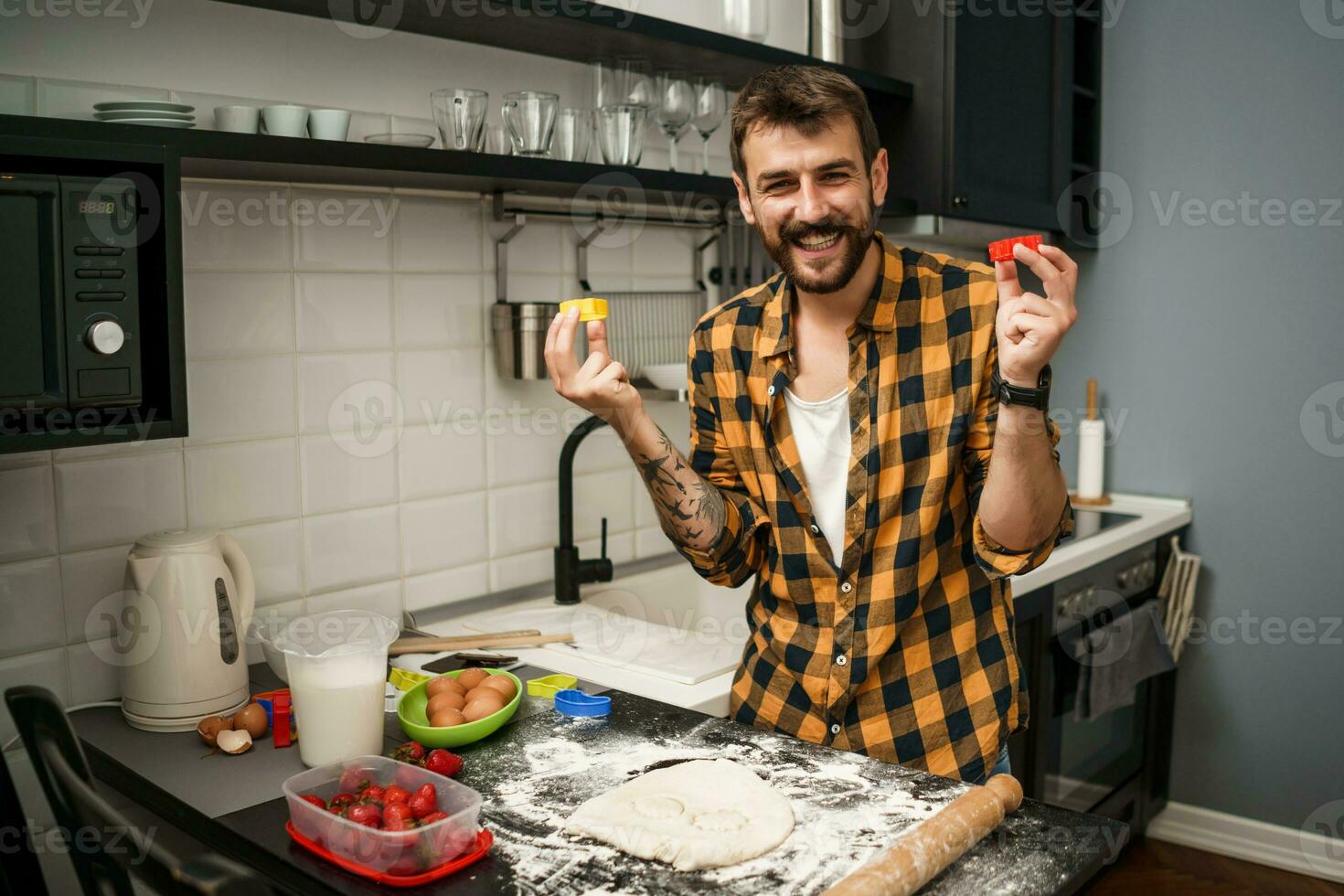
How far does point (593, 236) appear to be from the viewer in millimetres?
2133

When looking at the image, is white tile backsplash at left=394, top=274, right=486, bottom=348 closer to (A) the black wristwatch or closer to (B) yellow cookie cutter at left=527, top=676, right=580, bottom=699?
(B) yellow cookie cutter at left=527, top=676, right=580, bottom=699

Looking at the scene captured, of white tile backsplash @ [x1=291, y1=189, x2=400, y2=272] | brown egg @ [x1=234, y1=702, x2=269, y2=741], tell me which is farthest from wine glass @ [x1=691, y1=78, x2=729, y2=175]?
brown egg @ [x1=234, y1=702, x2=269, y2=741]

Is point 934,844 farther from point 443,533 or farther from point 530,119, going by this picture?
point 530,119

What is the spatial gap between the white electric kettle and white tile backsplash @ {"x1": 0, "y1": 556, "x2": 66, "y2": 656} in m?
0.09

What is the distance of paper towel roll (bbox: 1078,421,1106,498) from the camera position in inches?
121

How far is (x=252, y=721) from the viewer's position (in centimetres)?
141

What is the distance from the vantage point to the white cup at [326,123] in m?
1.55

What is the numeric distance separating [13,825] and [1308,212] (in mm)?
2955

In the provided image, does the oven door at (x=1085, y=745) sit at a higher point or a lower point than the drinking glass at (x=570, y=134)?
lower

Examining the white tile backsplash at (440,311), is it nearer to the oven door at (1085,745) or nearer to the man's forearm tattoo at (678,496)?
the man's forearm tattoo at (678,496)

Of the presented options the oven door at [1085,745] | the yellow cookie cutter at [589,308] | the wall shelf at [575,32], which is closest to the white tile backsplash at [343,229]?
the wall shelf at [575,32]

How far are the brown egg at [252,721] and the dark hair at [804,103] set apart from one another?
0.96m

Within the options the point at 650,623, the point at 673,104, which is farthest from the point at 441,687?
the point at 673,104

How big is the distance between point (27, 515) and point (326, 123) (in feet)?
2.11
